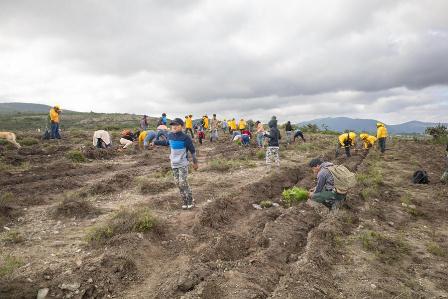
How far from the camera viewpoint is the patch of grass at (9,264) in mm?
5121

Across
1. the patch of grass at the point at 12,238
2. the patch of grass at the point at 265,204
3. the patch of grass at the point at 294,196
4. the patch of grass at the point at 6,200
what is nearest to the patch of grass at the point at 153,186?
the patch of grass at the point at 265,204

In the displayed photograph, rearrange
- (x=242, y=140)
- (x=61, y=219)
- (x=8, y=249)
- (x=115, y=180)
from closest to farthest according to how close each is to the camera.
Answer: (x=8, y=249) → (x=61, y=219) → (x=115, y=180) → (x=242, y=140)

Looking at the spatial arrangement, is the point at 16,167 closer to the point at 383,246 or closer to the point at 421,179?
the point at 383,246

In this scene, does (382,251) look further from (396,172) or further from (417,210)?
(396,172)

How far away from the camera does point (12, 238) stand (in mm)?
6488

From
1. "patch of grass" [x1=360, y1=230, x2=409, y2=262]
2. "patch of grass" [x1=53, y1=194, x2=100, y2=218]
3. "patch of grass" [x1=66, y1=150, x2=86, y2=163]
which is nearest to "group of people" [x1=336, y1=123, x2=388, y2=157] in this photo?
"patch of grass" [x1=360, y1=230, x2=409, y2=262]

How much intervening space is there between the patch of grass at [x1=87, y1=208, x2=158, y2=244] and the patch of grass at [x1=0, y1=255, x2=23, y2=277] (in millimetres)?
1128

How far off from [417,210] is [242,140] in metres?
13.1

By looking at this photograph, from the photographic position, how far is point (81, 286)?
4.80 meters

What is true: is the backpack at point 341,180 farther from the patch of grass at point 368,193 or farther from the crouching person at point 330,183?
the patch of grass at point 368,193

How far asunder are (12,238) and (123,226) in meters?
1.89

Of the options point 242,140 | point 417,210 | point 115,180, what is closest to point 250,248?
point 417,210

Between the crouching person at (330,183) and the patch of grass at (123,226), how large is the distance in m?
3.62

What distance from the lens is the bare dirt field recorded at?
16.3ft
